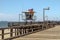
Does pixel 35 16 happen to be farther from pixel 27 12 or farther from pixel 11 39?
pixel 11 39

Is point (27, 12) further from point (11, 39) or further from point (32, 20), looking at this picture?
point (11, 39)

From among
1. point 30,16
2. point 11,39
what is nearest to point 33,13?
point 30,16

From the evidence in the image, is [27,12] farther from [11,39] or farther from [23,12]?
[11,39]

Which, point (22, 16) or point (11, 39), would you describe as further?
point (22, 16)

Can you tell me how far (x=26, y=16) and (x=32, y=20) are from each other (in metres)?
2.92

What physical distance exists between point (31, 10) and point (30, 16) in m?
3.32

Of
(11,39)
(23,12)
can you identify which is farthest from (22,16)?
(11,39)

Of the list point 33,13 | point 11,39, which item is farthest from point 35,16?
point 11,39

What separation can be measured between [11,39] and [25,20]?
64224 millimetres

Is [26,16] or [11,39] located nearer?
[11,39]

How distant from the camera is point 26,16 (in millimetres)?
79750

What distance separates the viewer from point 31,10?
81562 mm

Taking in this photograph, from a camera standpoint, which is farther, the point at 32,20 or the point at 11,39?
the point at 32,20

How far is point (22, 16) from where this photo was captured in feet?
266
